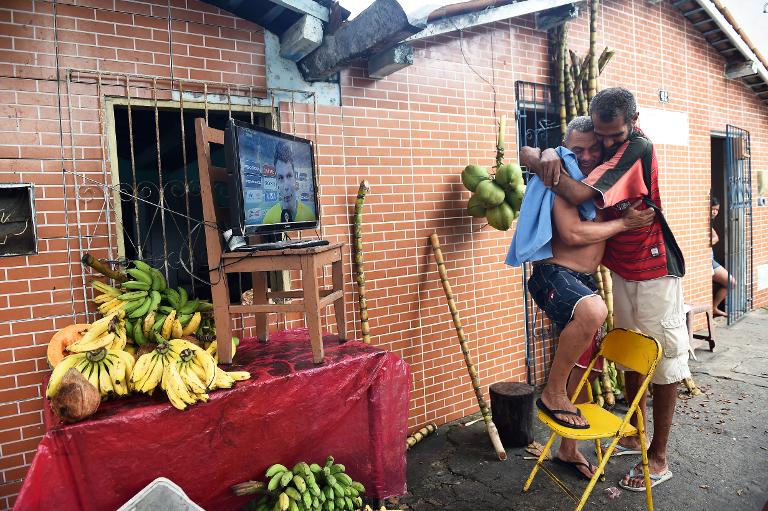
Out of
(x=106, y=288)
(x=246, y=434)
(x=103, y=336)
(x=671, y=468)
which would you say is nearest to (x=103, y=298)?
(x=106, y=288)

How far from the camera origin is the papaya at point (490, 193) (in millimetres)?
4379

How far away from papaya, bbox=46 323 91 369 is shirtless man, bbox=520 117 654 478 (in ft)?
9.36

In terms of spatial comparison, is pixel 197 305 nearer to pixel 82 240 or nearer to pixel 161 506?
pixel 82 240

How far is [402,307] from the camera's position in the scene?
4543 mm

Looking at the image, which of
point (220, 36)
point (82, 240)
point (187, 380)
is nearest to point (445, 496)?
point (187, 380)

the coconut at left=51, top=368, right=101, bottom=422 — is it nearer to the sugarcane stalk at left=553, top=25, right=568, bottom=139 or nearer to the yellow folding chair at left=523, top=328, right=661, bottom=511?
the yellow folding chair at left=523, top=328, right=661, bottom=511

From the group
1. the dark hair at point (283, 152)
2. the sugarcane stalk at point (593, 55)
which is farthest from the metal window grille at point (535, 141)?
the dark hair at point (283, 152)

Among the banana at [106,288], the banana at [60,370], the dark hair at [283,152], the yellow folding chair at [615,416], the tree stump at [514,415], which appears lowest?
the tree stump at [514,415]

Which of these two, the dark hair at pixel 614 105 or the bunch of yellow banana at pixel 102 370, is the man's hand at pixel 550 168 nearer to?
the dark hair at pixel 614 105

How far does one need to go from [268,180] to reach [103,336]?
1244mm

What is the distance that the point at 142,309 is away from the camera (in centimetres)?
298

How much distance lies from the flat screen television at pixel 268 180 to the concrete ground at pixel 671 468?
2.05m

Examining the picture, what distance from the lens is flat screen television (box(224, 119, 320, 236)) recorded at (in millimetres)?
2660

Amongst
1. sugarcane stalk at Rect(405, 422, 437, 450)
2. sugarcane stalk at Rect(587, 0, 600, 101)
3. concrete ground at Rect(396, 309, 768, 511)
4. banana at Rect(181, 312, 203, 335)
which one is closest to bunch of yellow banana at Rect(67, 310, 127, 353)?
banana at Rect(181, 312, 203, 335)
